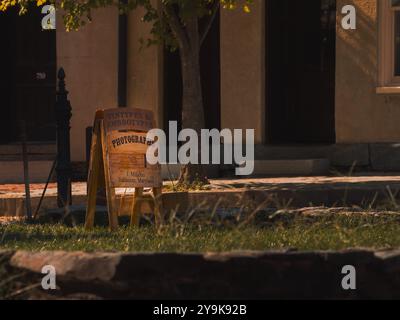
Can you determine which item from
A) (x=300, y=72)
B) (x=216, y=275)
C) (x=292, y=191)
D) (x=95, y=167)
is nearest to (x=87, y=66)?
(x=300, y=72)

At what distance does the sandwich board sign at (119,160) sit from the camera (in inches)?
364

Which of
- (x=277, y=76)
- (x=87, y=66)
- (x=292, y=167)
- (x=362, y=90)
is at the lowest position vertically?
(x=292, y=167)

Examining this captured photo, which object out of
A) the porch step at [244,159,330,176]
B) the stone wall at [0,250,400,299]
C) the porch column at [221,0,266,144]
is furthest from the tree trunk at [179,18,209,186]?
the stone wall at [0,250,400,299]

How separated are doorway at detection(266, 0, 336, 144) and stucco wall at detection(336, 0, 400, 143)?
809mm

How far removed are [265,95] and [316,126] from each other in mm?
883

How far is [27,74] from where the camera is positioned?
59.6 ft

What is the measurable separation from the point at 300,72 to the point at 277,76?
329 millimetres

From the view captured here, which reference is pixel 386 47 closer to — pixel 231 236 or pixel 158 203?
pixel 158 203

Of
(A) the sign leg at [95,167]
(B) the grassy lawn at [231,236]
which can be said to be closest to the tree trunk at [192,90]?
(A) the sign leg at [95,167]

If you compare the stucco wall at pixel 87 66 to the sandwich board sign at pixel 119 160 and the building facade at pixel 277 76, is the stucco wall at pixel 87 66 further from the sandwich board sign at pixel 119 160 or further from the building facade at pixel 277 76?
the sandwich board sign at pixel 119 160

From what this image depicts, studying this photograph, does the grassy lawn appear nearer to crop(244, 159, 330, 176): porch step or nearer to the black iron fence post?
the black iron fence post

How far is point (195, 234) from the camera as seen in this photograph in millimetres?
7785

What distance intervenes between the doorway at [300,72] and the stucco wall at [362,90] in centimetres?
81
